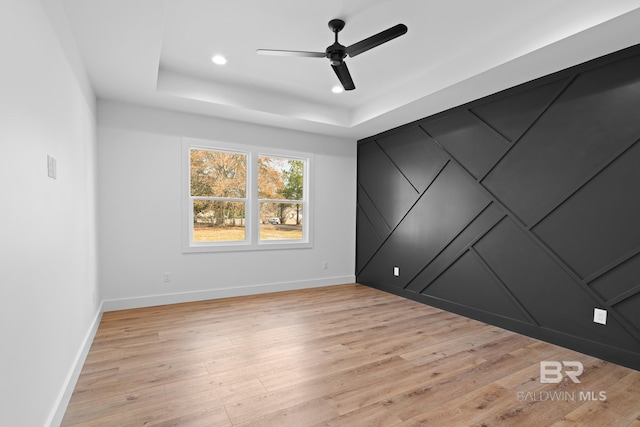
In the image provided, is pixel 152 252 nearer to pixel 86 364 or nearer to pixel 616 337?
pixel 86 364

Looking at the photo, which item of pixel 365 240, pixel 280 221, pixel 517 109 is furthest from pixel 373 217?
pixel 517 109

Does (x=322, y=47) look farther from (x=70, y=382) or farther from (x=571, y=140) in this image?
(x=70, y=382)

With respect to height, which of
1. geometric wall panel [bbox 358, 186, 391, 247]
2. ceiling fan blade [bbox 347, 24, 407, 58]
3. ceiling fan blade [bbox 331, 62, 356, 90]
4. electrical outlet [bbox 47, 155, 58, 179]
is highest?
ceiling fan blade [bbox 347, 24, 407, 58]

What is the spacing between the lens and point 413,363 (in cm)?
265

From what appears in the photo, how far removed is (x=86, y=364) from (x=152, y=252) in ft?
6.06

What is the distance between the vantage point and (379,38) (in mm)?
2545

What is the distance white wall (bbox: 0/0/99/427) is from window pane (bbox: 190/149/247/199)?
1921mm

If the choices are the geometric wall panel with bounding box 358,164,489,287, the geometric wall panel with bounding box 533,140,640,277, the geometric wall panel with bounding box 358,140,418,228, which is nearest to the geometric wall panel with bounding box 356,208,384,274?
the geometric wall panel with bounding box 358,164,489,287

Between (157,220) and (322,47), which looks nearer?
(322,47)

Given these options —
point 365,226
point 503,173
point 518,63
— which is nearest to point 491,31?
point 518,63

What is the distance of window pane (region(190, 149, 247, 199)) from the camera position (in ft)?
15.1

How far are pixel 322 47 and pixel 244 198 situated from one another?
250 cm

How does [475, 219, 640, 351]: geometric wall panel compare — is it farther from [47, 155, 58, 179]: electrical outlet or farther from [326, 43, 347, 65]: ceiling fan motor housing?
[47, 155, 58, 179]: electrical outlet

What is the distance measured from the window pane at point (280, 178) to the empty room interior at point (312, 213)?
0.12 ft
